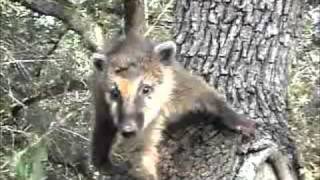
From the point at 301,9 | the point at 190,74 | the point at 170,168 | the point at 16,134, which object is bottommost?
the point at 16,134

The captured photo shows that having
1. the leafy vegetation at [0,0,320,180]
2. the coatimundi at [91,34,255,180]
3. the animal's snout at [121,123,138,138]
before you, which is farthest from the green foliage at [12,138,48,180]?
the leafy vegetation at [0,0,320,180]

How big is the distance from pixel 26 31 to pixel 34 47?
137mm

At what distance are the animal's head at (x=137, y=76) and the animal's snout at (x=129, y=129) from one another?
0.10m

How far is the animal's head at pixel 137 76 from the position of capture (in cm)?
362

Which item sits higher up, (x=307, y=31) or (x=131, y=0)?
(x=131, y=0)

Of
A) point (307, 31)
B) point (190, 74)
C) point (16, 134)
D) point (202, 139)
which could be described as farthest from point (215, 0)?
point (307, 31)

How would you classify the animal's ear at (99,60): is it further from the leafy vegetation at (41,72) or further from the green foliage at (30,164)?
the leafy vegetation at (41,72)

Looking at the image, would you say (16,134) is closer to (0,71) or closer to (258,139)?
(0,71)

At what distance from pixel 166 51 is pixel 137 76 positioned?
0.18 meters

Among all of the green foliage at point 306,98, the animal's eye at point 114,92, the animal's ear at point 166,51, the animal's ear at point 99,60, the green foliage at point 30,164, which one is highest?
the animal's ear at point 166,51

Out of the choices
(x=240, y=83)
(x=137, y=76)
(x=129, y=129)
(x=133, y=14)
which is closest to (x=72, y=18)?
(x=133, y=14)

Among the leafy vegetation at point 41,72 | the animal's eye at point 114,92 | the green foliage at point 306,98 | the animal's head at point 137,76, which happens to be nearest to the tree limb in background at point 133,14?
the animal's head at point 137,76

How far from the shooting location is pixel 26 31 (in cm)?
620

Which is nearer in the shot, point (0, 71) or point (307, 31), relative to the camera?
point (0, 71)
